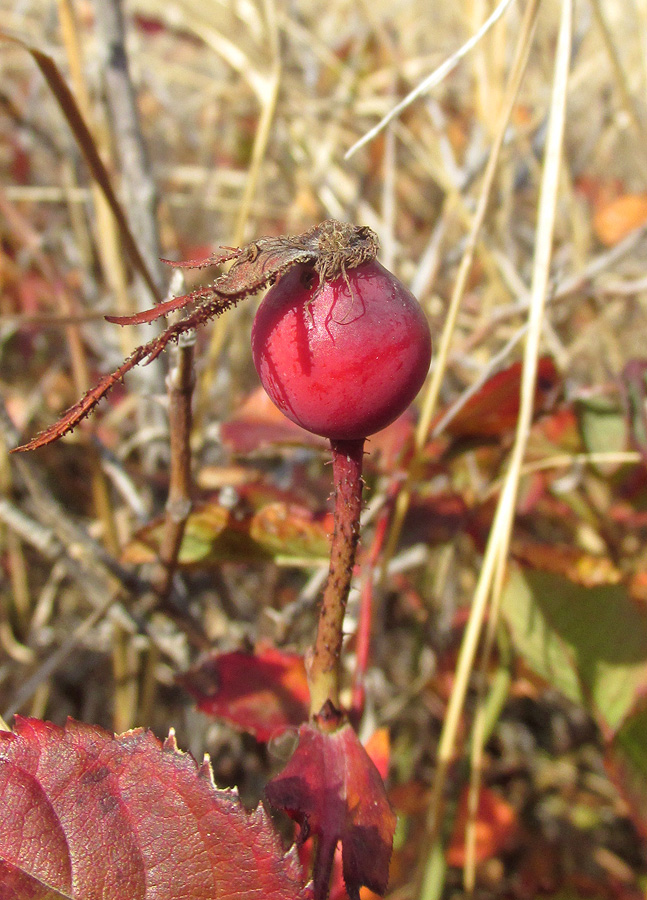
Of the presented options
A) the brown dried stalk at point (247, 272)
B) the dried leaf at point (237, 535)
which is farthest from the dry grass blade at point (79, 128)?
the brown dried stalk at point (247, 272)

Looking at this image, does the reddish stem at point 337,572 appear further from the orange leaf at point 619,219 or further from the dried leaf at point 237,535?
the orange leaf at point 619,219

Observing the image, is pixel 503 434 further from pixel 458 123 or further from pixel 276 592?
pixel 458 123

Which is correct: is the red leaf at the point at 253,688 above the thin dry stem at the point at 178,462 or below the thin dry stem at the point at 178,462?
below

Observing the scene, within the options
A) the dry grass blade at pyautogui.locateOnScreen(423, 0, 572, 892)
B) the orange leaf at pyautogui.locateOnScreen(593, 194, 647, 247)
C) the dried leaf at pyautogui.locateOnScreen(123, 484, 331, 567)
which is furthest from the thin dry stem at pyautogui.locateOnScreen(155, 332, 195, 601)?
the orange leaf at pyautogui.locateOnScreen(593, 194, 647, 247)

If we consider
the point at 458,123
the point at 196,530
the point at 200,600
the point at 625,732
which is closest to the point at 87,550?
the point at 196,530

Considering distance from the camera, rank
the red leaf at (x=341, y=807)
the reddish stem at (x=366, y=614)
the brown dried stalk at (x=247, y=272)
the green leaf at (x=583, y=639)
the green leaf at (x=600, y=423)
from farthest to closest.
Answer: the green leaf at (x=600, y=423)
the green leaf at (x=583, y=639)
the reddish stem at (x=366, y=614)
the red leaf at (x=341, y=807)
the brown dried stalk at (x=247, y=272)

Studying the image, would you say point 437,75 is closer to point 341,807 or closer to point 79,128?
point 79,128

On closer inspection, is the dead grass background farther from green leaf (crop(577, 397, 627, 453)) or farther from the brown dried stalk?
the brown dried stalk

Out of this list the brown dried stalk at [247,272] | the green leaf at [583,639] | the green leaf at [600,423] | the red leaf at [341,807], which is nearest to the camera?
the brown dried stalk at [247,272]
